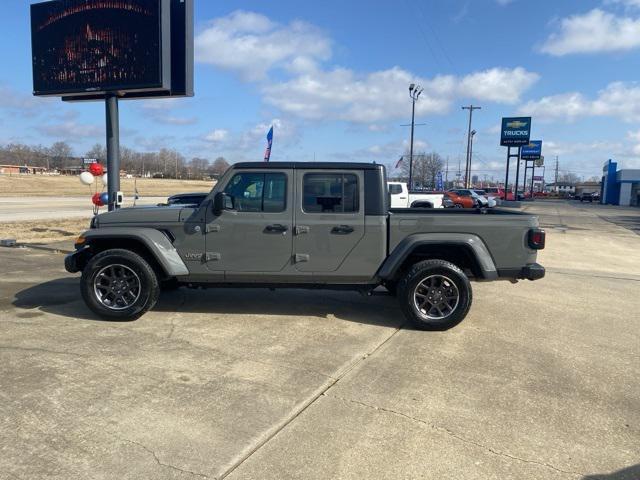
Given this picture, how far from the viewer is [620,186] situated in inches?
2687

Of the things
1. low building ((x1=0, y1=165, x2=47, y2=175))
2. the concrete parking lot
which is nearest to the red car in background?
the concrete parking lot

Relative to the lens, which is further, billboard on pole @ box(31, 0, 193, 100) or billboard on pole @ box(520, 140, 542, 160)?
billboard on pole @ box(520, 140, 542, 160)

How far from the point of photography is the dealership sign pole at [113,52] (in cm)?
1090

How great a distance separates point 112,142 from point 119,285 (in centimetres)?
712

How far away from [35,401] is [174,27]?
1002 centimetres

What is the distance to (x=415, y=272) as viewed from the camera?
542 centimetres

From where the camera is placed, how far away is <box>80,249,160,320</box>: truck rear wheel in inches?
217

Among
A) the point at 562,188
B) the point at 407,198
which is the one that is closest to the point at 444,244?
the point at 407,198

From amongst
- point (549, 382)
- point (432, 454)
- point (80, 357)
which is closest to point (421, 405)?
point (432, 454)

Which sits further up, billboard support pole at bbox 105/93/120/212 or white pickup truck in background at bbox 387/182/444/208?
billboard support pole at bbox 105/93/120/212

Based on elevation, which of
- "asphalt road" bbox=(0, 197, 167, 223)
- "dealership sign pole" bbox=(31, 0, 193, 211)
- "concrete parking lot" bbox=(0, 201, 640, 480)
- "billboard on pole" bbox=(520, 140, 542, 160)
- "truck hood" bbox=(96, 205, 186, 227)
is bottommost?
"asphalt road" bbox=(0, 197, 167, 223)

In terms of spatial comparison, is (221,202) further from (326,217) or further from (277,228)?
(326,217)

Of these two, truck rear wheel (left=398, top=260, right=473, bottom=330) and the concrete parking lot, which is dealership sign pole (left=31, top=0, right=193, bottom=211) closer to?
the concrete parking lot

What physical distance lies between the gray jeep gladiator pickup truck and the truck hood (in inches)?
0.5
